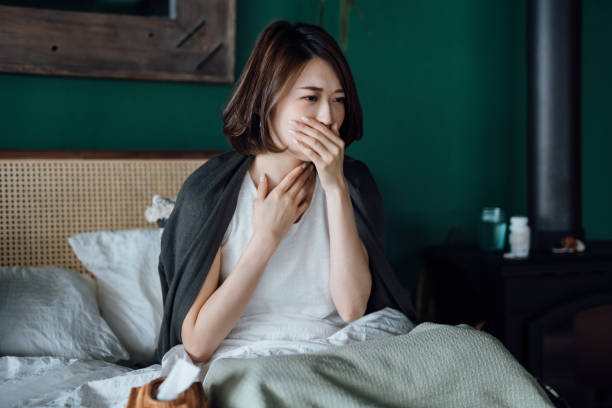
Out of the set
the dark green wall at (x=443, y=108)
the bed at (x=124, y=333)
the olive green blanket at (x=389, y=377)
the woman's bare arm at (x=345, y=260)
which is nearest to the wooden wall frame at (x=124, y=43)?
the dark green wall at (x=443, y=108)

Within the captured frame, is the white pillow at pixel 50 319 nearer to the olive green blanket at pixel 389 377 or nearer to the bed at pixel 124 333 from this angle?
the bed at pixel 124 333

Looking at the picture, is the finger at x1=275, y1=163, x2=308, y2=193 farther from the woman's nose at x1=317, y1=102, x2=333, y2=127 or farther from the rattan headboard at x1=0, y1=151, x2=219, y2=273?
the rattan headboard at x1=0, y1=151, x2=219, y2=273

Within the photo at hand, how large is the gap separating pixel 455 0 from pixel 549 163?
85 cm

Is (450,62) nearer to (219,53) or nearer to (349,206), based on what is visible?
(219,53)

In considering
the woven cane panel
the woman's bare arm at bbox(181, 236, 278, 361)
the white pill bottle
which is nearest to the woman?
the woman's bare arm at bbox(181, 236, 278, 361)

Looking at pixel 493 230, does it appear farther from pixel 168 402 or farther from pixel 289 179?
pixel 168 402

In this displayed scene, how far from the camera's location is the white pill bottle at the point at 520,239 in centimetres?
179

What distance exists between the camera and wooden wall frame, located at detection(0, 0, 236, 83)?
1.72 metres

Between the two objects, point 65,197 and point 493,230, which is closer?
point 65,197

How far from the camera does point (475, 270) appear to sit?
1.84 meters

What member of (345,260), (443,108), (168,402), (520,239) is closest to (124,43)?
(345,260)

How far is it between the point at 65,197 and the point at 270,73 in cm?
94

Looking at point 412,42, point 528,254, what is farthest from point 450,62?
point 528,254

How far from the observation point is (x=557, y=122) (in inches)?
75.4
